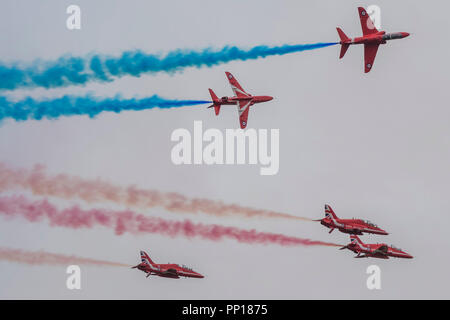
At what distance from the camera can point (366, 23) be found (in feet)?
274

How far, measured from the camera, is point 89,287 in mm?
96500

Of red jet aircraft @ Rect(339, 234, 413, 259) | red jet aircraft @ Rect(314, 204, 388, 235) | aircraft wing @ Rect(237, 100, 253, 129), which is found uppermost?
Result: aircraft wing @ Rect(237, 100, 253, 129)

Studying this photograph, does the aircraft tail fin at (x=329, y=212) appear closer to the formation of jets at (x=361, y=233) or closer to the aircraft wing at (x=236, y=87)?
the formation of jets at (x=361, y=233)

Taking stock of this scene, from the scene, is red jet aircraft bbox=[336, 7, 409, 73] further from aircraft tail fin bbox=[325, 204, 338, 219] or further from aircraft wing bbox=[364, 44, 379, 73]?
aircraft tail fin bbox=[325, 204, 338, 219]

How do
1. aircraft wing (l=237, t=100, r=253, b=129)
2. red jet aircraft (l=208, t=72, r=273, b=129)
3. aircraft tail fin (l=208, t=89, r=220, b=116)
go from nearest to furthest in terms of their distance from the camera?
aircraft tail fin (l=208, t=89, r=220, b=116) < red jet aircraft (l=208, t=72, r=273, b=129) < aircraft wing (l=237, t=100, r=253, b=129)

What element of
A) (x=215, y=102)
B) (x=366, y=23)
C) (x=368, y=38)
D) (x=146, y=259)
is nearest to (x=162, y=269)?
(x=146, y=259)

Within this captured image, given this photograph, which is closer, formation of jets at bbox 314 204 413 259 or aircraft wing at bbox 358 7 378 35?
aircraft wing at bbox 358 7 378 35

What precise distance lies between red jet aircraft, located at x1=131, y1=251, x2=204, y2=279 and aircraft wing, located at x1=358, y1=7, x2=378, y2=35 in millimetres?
21865

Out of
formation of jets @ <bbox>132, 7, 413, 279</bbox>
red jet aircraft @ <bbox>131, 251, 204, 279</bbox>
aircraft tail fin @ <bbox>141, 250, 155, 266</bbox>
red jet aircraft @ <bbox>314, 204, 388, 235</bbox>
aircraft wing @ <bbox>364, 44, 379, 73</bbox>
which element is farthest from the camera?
aircraft tail fin @ <bbox>141, 250, 155, 266</bbox>

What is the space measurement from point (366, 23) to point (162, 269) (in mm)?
23147

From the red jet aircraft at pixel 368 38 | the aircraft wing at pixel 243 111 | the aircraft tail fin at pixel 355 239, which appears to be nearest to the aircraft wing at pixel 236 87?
the aircraft wing at pixel 243 111

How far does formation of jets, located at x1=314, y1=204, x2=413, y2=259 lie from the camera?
278ft

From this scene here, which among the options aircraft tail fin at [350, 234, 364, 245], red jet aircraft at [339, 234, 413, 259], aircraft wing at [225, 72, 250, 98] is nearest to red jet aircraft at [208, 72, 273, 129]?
aircraft wing at [225, 72, 250, 98]
